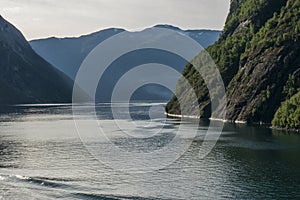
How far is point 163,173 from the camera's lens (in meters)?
97.9

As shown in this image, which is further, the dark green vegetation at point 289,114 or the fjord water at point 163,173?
the dark green vegetation at point 289,114

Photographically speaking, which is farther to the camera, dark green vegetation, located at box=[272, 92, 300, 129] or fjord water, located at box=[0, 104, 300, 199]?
dark green vegetation, located at box=[272, 92, 300, 129]

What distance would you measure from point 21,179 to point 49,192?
13.0 metres

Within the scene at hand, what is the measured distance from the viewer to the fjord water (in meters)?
82.0

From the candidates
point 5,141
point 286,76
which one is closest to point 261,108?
point 286,76

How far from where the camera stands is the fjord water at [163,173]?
82000 mm

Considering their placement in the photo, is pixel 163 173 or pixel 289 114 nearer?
pixel 163 173

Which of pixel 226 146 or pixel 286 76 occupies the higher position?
pixel 286 76

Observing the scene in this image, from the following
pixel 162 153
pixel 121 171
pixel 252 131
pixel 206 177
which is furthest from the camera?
pixel 252 131

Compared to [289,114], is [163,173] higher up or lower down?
higher up

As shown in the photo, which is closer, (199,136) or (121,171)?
(121,171)

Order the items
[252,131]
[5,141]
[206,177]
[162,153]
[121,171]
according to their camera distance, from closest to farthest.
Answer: [206,177]
[121,171]
[162,153]
[5,141]
[252,131]

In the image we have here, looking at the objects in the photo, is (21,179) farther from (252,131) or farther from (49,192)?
(252,131)

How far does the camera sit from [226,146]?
132m
